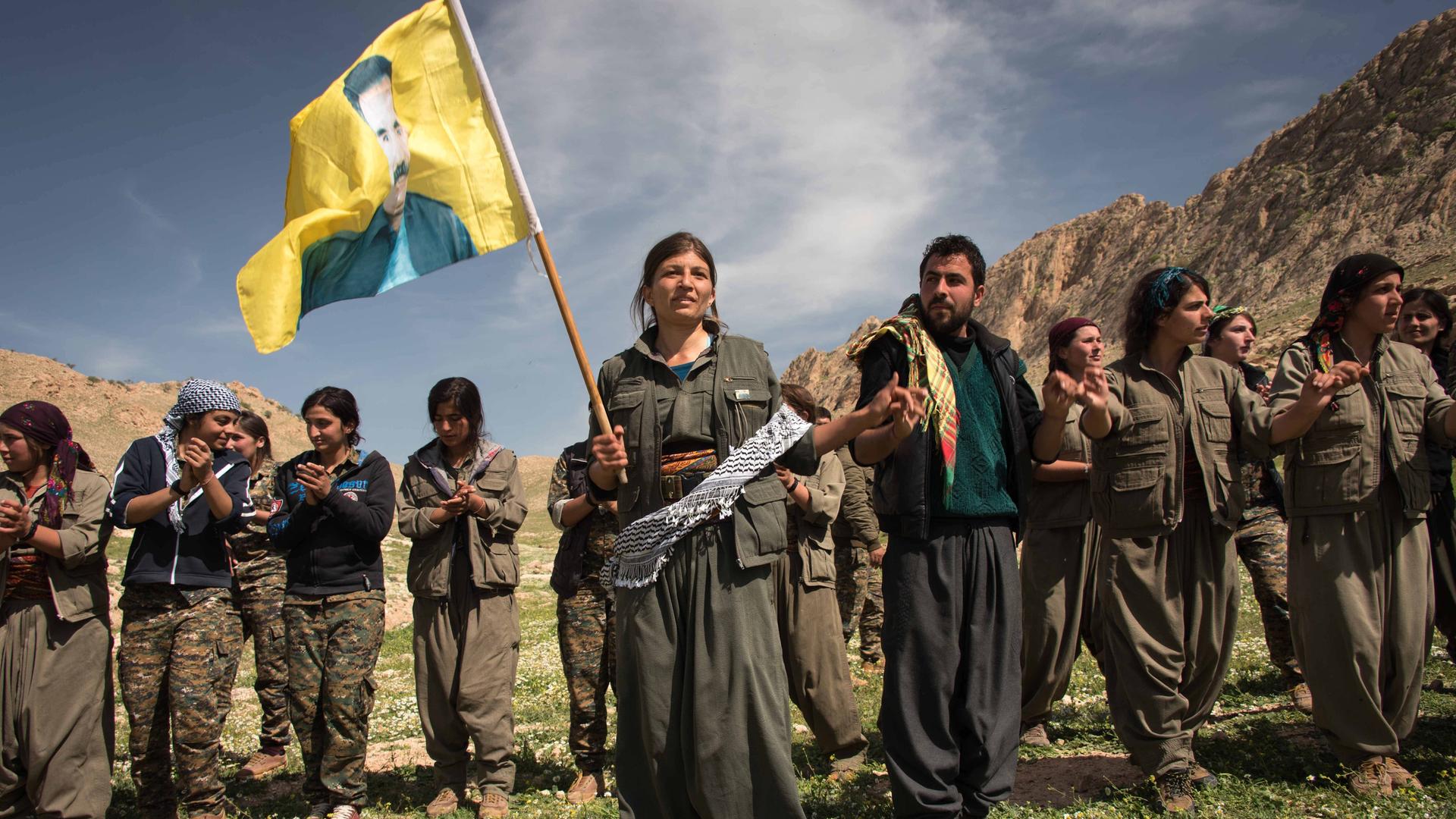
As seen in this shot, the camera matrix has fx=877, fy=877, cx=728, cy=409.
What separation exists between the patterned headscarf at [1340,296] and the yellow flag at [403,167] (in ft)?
13.5

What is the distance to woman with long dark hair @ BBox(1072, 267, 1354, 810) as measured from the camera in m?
4.10

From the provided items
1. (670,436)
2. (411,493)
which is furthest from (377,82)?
(411,493)

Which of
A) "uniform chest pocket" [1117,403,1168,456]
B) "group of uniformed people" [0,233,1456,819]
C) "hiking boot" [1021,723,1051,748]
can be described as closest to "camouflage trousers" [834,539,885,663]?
"group of uniformed people" [0,233,1456,819]

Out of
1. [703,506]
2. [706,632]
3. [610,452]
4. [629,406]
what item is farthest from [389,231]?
[706,632]

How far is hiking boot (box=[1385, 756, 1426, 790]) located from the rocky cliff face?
86.6 feet

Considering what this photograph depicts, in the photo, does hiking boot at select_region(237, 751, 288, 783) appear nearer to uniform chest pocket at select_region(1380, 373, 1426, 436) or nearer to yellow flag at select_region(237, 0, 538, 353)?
yellow flag at select_region(237, 0, 538, 353)

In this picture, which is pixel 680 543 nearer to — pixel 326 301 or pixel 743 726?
pixel 743 726

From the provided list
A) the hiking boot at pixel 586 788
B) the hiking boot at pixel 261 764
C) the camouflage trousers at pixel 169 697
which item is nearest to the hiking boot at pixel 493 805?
the hiking boot at pixel 586 788

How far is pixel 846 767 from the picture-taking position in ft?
16.5

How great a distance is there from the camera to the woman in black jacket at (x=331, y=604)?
196 inches

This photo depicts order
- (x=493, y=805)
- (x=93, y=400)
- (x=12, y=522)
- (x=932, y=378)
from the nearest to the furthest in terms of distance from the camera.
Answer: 1. (x=932, y=378)
2. (x=12, y=522)
3. (x=493, y=805)
4. (x=93, y=400)

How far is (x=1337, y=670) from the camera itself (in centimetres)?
418

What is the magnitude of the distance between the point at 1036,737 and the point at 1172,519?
1961 millimetres

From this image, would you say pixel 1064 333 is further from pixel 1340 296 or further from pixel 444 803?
pixel 444 803
